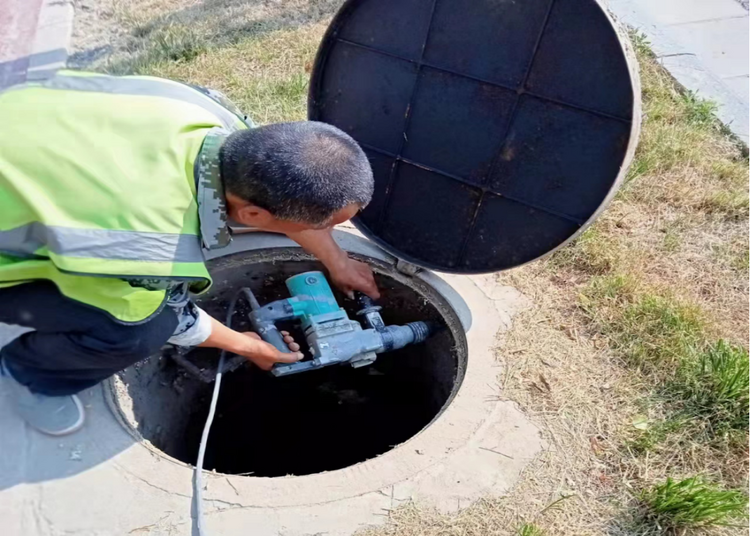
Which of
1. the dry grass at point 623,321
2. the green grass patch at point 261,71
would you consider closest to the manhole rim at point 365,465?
the dry grass at point 623,321

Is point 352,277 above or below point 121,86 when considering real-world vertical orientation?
below

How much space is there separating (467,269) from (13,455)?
4.91ft

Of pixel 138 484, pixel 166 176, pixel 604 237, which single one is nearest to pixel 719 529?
pixel 604 237

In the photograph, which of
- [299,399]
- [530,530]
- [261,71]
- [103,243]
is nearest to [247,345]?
[103,243]

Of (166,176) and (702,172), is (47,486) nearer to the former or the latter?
(166,176)

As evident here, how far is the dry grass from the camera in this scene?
197cm

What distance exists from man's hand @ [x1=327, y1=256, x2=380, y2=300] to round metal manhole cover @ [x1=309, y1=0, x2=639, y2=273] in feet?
0.47

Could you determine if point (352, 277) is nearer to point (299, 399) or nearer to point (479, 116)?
point (479, 116)

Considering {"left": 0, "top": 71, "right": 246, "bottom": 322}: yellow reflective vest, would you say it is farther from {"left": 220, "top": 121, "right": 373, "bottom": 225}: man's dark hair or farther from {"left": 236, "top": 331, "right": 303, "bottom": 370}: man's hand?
{"left": 236, "top": 331, "right": 303, "bottom": 370}: man's hand

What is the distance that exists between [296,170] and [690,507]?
4.52 feet

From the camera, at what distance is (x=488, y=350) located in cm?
234

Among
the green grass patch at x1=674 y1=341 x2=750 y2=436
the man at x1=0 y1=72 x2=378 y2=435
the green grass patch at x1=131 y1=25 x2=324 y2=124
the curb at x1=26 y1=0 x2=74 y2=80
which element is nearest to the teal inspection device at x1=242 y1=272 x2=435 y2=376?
the man at x1=0 y1=72 x2=378 y2=435

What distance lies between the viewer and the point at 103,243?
160 cm

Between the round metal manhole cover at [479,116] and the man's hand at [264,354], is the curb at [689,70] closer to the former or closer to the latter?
the round metal manhole cover at [479,116]
